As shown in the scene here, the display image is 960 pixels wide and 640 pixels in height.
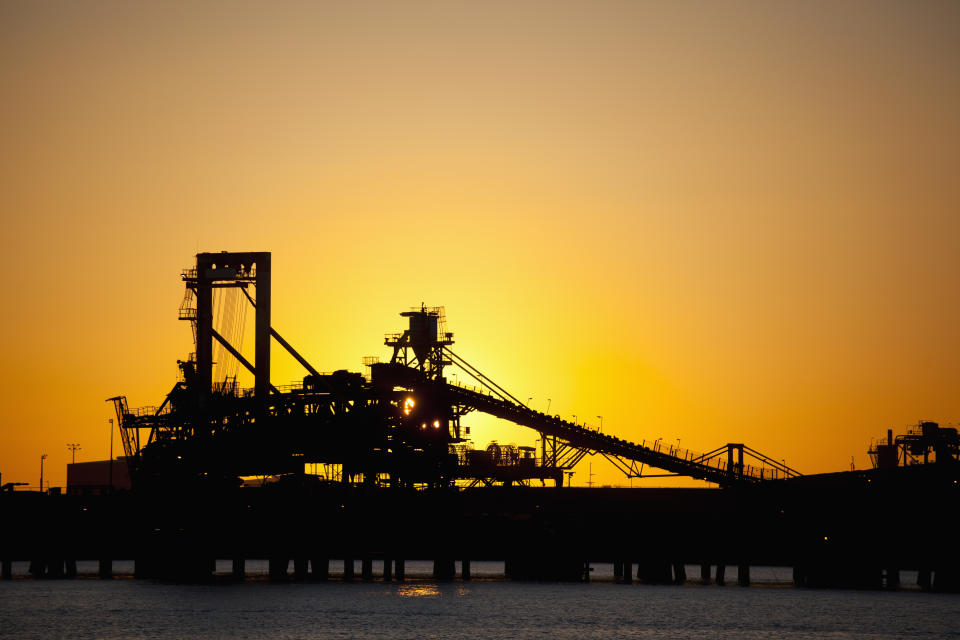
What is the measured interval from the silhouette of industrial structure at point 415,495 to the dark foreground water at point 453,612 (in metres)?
5.00

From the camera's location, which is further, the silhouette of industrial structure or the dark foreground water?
the silhouette of industrial structure

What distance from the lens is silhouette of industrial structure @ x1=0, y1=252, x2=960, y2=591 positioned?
452ft

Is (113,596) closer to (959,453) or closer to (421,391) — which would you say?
(421,391)

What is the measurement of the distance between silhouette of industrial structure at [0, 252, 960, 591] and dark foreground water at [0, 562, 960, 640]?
500 cm

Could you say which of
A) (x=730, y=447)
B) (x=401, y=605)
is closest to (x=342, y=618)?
(x=401, y=605)

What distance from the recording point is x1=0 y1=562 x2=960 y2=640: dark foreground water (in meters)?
102

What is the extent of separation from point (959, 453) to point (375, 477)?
65.7 meters

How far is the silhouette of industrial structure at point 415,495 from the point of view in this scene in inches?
5418

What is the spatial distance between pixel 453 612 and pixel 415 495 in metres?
29.5

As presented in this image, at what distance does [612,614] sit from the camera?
11738 centimetres

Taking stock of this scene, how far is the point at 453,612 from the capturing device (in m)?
116

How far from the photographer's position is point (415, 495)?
144 m

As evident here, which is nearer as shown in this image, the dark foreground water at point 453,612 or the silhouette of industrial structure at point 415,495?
the dark foreground water at point 453,612

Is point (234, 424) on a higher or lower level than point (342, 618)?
higher
